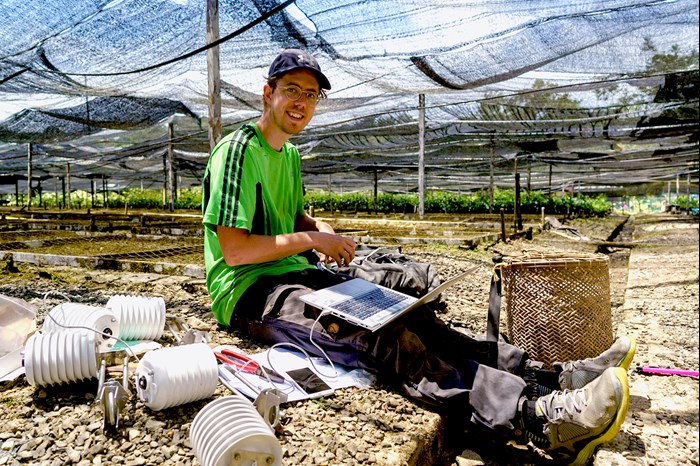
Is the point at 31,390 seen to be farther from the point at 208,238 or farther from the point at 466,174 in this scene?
the point at 466,174

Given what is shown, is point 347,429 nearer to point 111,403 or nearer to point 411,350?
point 411,350

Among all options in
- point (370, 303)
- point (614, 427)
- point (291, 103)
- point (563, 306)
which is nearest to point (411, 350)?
A: point (370, 303)

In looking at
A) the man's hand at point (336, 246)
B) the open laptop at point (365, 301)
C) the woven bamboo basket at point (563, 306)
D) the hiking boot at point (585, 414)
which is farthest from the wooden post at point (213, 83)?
the hiking boot at point (585, 414)

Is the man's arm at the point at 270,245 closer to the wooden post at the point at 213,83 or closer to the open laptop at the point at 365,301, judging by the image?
the open laptop at the point at 365,301

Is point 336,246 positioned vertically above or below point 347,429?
above

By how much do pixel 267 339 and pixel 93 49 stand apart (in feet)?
19.2

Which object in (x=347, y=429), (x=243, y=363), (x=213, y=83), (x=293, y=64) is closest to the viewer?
(x=347, y=429)

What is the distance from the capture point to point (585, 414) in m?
1.41

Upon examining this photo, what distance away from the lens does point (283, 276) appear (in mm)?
2137

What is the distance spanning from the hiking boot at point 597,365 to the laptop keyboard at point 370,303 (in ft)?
2.22

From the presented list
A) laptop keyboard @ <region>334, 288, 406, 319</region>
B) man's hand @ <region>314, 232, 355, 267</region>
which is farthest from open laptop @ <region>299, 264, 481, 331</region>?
man's hand @ <region>314, 232, 355, 267</region>

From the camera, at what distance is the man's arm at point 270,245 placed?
196 centimetres

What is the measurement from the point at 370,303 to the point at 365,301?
0.08ft

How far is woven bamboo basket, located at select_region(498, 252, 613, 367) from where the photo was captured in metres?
1.99
